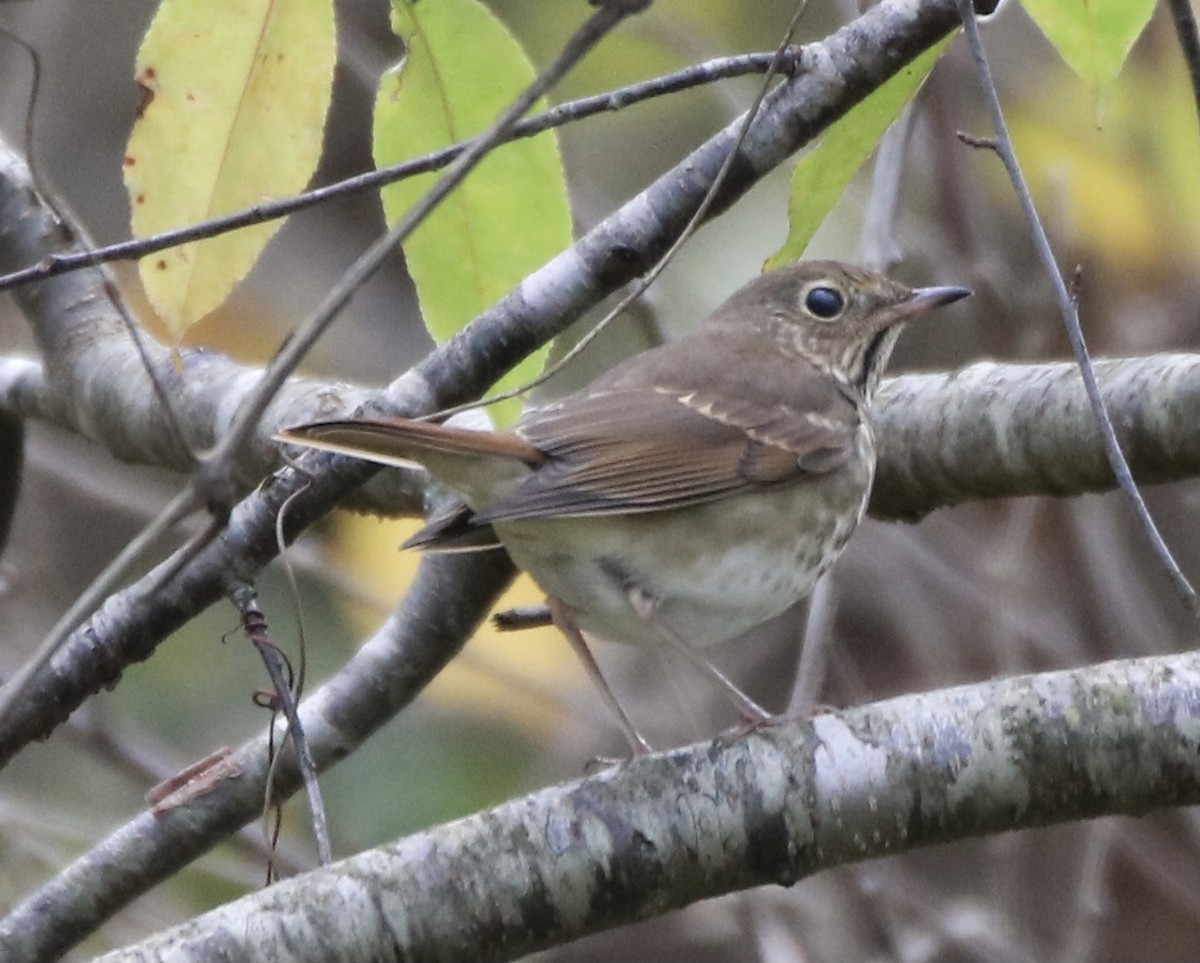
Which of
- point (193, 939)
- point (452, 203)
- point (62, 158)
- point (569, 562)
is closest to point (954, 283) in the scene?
point (569, 562)

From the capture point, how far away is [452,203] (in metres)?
2.43

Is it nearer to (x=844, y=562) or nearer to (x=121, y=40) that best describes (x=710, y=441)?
(x=844, y=562)

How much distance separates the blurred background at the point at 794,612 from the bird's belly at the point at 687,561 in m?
1.05

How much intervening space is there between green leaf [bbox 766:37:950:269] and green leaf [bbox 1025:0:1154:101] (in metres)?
0.25

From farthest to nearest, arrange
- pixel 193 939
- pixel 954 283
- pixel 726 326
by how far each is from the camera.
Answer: pixel 954 283, pixel 726 326, pixel 193 939

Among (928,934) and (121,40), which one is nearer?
(928,934)

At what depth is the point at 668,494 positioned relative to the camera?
2898mm

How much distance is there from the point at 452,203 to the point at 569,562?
71 centimetres

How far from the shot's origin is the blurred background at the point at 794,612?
4.54m

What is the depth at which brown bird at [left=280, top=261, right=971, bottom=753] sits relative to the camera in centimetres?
277

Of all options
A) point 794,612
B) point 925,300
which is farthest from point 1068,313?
point 794,612

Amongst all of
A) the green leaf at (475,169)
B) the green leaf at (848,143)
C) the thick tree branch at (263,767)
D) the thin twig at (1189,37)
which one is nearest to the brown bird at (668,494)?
the thick tree branch at (263,767)

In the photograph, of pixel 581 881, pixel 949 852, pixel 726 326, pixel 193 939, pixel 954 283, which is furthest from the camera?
pixel 949 852

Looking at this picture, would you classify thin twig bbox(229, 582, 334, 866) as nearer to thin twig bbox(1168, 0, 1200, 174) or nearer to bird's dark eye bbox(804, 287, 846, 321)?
thin twig bbox(1168, 0, 1200, 174)
